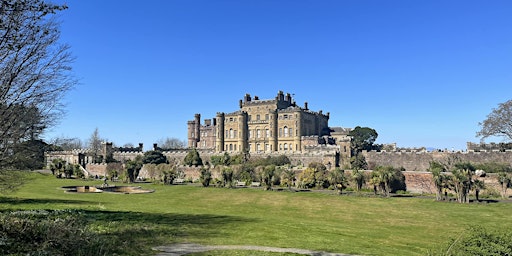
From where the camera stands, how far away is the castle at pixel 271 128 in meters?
73.6

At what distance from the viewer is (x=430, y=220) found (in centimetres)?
2252

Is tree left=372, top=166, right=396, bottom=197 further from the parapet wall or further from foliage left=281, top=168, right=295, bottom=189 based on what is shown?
the parapet wall

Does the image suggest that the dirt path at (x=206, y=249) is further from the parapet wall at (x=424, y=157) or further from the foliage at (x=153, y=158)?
the foliage at (x=153, y=158)

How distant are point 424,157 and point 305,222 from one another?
38.9m

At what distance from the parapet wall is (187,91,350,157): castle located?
52.9 ft

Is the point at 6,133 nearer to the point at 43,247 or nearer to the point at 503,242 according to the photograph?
the point at 43,247

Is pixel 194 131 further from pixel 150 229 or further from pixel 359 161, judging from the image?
pixel 150 229

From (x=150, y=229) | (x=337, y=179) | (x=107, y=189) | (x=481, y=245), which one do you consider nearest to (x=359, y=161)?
(x=337, y=179)

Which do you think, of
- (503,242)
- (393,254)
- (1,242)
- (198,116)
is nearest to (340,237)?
(393,254)

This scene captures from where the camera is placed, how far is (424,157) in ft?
171

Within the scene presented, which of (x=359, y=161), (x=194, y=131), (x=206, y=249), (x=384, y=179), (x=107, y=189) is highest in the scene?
(x=194, y=131)

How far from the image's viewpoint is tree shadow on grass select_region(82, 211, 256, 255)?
11.2 m

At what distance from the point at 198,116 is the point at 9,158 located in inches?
3299

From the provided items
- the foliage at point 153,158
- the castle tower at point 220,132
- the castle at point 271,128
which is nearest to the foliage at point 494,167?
the castle at point 271,128
